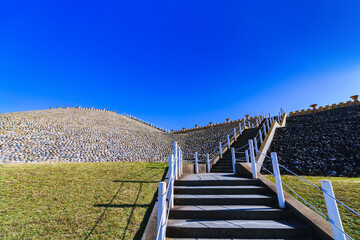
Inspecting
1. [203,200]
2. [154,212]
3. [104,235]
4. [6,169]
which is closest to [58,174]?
[6,169]

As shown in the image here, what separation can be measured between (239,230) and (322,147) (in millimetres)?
10115

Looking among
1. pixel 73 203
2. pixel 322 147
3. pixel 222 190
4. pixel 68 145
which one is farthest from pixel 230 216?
pixel 68 145

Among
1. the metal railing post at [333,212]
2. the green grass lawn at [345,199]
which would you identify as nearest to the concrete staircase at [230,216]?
the metal railing post at [333,212]

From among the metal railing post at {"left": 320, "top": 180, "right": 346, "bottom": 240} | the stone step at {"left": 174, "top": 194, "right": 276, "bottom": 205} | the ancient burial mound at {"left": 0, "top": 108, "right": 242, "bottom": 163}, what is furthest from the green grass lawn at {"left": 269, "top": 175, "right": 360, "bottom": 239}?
the ancient burial mound at {"left": 0, "top": 108, "right": 242, "bottom": 163}

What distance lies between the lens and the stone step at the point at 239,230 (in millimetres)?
3025

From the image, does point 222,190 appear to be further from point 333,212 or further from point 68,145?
point 68,145

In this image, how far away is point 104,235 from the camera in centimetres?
338

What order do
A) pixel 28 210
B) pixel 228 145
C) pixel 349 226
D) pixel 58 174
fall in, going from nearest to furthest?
pixel 349 226
pixel 28 210
pixel 58 174
pixel 228 145

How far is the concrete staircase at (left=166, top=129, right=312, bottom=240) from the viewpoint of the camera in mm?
3068

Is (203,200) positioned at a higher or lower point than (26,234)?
higher

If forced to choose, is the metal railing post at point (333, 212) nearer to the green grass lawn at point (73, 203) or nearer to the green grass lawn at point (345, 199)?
the green grass lawn at point (345, 199)

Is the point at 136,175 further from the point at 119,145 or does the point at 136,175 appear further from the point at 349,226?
the point at 119,145

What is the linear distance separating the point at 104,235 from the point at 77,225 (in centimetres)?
82

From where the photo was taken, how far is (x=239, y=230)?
3096 mm
